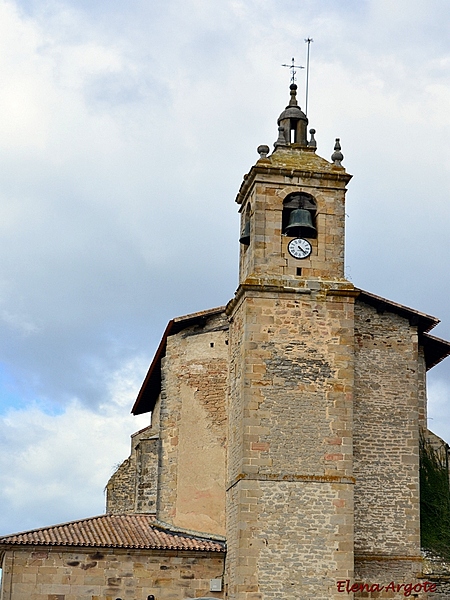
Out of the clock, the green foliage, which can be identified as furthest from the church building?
the green foliage

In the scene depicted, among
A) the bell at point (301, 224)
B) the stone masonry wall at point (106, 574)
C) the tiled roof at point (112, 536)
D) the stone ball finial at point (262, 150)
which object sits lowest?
the stone masonry wall at point (106, 574)

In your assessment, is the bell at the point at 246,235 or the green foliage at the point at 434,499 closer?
the green foliage at the point at 434,499

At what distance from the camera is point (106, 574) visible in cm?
2408

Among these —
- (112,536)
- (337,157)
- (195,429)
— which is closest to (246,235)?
(337,157)

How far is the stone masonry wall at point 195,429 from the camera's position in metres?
26.0

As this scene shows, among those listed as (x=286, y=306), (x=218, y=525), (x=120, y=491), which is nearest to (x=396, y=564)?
(x=218, y=525)

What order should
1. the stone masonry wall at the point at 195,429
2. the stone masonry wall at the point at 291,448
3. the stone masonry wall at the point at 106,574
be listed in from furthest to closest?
the stone masonry wall at the point at 195,429, the stone masonry wall at the point at 106,574, the stone masonry wall at the point at 291,448

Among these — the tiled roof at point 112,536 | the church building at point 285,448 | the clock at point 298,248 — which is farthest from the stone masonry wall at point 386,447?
the tiled roof at point 112,536

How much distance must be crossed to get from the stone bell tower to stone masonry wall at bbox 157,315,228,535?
171 centimetres

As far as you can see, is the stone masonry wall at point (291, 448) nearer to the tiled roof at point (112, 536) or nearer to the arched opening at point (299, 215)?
the arched opening at point (299, 215)

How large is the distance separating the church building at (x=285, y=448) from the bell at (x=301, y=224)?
0.04m

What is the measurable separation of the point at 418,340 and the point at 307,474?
5104mm

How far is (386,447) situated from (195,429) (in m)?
4.52

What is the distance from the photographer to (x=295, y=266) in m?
24.3
